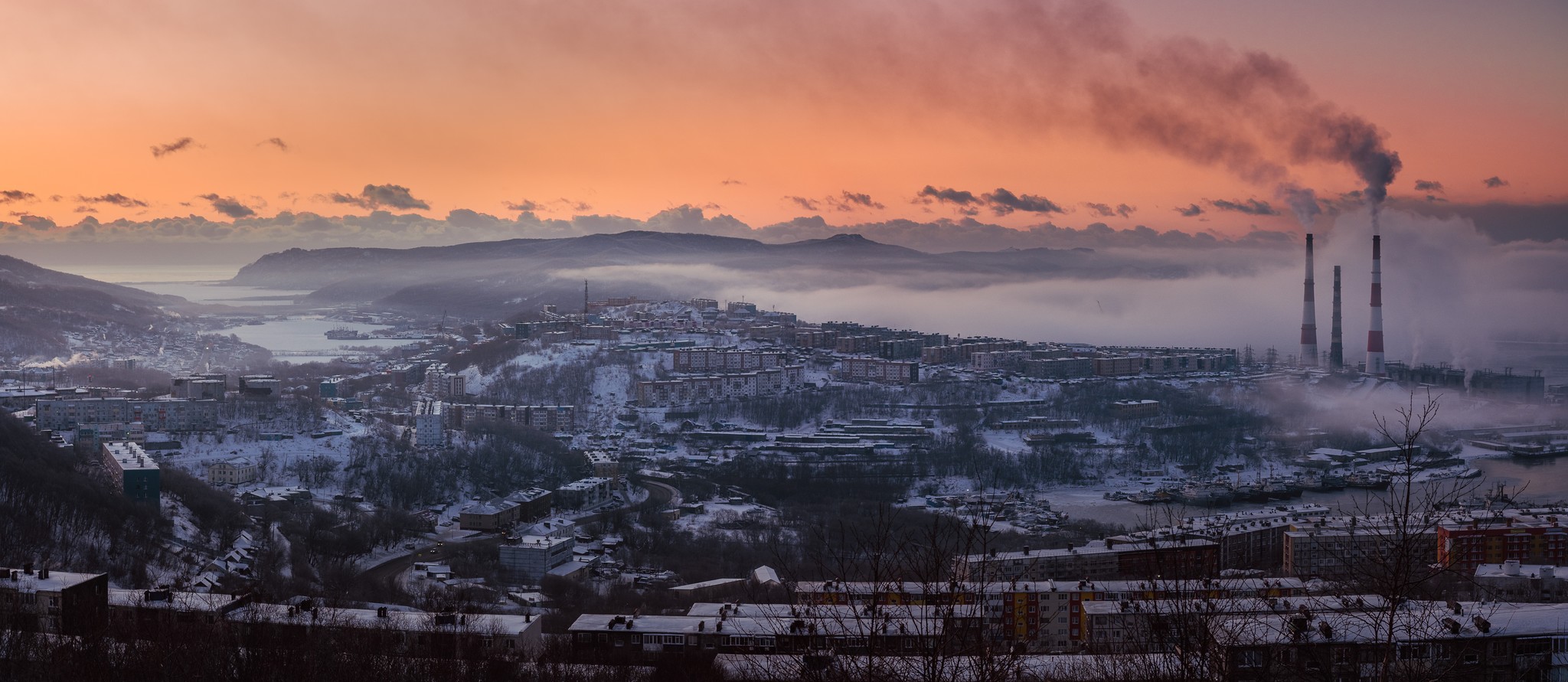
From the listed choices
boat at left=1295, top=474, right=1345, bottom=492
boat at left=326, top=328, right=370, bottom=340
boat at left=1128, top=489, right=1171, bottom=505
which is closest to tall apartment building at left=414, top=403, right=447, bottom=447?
boat at left=1128, top=489, right=1171, bottom=505

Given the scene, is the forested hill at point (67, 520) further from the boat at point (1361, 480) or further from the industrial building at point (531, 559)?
the boat at point (1361, 480)

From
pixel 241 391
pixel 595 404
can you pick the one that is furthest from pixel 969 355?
pixel 241 391

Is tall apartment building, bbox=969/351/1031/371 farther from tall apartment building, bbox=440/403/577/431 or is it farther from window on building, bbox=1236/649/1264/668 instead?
window on building, bbox=1236/649/1264/668

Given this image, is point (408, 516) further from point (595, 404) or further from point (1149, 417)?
point (1149, 417)

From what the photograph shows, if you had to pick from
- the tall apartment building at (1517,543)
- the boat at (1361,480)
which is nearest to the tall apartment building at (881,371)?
the boat at (1361,480)

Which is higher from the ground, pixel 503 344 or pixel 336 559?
pixel 503 344

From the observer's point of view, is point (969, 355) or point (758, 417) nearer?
point (758, 417)
